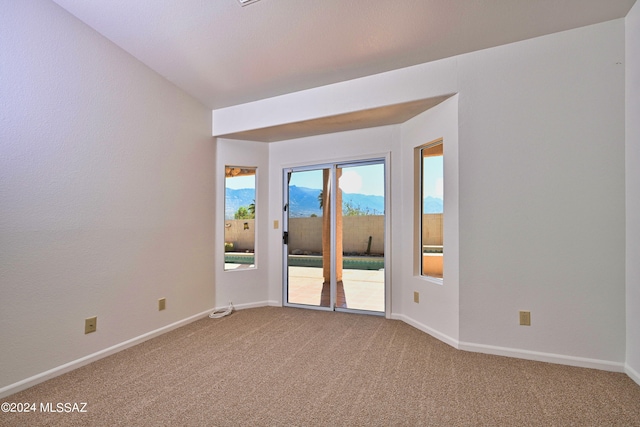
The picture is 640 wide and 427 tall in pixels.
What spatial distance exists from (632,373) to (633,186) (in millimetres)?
1341

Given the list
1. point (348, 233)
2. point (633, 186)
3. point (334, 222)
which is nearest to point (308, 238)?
point (334, 222)

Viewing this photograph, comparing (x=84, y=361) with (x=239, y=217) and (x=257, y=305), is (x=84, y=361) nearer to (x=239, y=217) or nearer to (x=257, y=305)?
(x=257, y=305)

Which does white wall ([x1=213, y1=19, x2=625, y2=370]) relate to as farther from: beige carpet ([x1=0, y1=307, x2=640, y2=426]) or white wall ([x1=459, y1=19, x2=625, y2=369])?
beige carpet ([x1=0, y1=307, x2=640, y2=426])

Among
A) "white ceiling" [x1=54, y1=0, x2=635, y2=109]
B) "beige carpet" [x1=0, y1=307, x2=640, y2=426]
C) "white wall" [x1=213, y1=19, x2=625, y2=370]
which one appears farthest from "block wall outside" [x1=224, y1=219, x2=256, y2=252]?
"white wall" [x1=213, y1=19, x2=625, y2=370]

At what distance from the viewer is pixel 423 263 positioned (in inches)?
132

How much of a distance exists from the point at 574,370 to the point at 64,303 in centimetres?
392

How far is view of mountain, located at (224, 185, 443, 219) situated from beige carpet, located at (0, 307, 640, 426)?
1630 mm

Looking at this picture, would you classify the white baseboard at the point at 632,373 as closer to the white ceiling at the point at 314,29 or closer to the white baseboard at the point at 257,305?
the white ceiling at the point at 314,29

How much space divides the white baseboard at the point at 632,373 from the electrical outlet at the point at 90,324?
13.4ft

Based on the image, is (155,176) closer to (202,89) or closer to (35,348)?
(202,89)

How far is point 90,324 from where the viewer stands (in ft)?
7.91

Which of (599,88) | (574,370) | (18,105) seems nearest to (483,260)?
(574,370)

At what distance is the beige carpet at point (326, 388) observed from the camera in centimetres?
170

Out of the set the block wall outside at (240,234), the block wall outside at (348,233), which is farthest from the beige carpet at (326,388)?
the block wall outside at (240,234)
